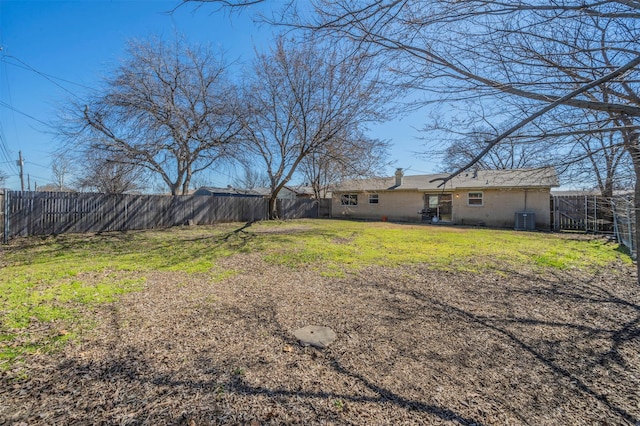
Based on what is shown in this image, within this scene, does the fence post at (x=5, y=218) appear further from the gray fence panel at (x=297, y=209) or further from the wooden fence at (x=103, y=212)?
the gray fence panel at (x=297, y=209)

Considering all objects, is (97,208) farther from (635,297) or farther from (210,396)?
(635,297)

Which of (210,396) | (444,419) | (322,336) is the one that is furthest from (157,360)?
(444,419)

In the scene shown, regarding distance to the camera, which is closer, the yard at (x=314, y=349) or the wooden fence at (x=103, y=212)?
the yard at (x=314, y=349)

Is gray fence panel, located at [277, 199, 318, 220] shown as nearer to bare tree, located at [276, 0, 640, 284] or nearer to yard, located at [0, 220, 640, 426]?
yard, located at [0, 220, 640, 426]

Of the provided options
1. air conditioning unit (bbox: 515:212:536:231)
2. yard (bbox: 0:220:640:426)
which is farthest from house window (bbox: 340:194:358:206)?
yard (bbox: 0:220:640:426)

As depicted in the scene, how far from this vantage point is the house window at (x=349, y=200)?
21188mm

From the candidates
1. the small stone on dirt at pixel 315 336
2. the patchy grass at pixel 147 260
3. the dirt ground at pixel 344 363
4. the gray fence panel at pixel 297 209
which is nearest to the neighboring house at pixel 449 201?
the gray fence panel at pixel 297 209

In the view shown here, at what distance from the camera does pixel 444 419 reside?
1.78 meters

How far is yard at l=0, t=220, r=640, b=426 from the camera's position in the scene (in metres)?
1.85

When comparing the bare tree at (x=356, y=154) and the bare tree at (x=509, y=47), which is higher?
the bare tree at (x=356, y=154)

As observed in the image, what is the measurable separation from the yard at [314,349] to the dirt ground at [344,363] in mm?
14

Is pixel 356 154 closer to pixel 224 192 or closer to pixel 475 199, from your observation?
pixel 475 199

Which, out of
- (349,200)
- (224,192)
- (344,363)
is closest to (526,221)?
(349,200)

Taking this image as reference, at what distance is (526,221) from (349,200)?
11167mm
